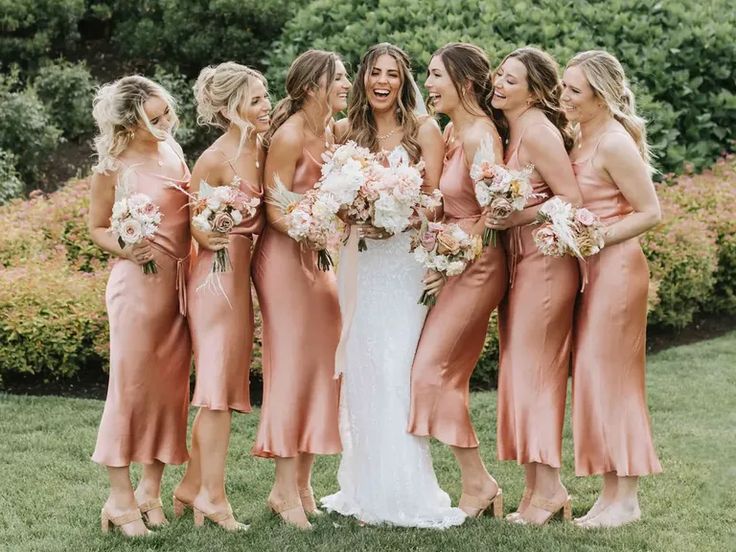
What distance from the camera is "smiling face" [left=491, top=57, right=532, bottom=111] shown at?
19.2ft

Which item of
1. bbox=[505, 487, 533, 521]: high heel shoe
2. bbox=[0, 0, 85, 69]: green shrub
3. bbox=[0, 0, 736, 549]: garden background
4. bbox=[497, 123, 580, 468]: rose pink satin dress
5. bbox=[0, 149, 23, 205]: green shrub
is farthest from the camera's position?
bbox=[0, 0, 85, 69]: green shrub

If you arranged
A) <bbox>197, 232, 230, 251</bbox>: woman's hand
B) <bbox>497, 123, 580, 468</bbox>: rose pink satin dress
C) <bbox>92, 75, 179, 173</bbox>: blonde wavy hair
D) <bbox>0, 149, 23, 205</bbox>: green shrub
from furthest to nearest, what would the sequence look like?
1. <bbox>0, 149, 23, 205</bbox>: green shrub
2. <bbox>497, 123, 580, 468</bbox>: rose pink satin dress
3. <bbox>92, 75, 179, 173</bbox>: blonde wavy hair
4. <bbox>197, 232, 230, 251</bbox>: woman's hand

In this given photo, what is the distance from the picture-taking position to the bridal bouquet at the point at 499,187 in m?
5.54

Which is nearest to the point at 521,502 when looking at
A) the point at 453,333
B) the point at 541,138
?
the point at 453,333

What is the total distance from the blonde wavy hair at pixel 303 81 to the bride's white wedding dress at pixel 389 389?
0.79 meters

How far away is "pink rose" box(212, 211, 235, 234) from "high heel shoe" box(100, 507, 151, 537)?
159 cm

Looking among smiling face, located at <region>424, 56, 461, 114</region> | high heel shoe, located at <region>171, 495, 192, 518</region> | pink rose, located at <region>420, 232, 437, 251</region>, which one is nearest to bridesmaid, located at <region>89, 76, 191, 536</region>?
high heel shoe, located at <region>171, 495, 192, 518</region>

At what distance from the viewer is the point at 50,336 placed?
8.39 metres

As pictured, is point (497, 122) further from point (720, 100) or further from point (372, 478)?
point (720, 100)

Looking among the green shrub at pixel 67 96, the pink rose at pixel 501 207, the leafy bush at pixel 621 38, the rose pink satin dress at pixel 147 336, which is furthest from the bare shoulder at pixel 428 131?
the green shrub at pixel 67 96

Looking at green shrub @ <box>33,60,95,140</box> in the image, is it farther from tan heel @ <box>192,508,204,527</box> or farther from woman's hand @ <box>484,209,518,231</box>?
woman's hand @ <box>484,209,518,231</box>

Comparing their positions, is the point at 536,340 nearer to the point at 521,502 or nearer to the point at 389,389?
the point at 389,389

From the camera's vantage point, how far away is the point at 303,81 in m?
5.90

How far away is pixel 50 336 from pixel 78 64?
6.41m
